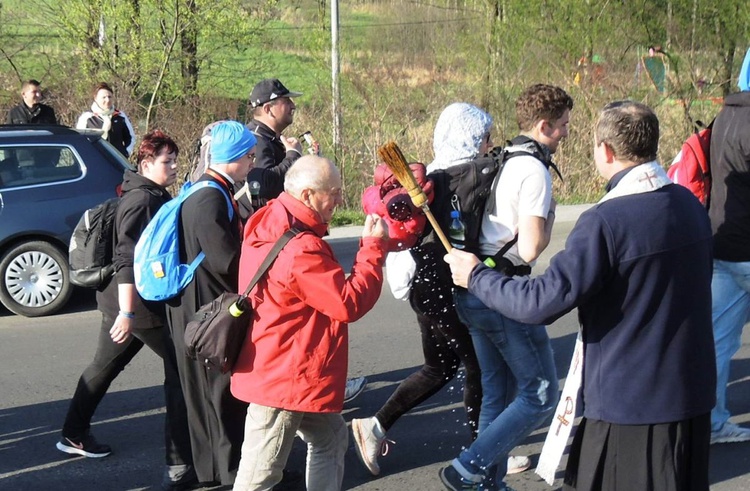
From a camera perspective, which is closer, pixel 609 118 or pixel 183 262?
pixel 609 118

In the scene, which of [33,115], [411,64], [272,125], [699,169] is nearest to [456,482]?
[699,169]

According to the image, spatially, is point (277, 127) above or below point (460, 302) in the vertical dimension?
above

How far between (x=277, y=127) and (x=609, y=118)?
11.0 feet

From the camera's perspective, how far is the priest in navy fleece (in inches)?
117

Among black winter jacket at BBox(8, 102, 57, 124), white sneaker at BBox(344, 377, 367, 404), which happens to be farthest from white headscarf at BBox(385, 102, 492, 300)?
black winter jacket at BBox(8, 102, 57, 124)

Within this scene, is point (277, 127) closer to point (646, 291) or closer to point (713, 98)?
point (646, 291)

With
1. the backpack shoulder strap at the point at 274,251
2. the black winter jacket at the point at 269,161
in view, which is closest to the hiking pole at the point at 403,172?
the backpack shoulder strap at the point at 274,251

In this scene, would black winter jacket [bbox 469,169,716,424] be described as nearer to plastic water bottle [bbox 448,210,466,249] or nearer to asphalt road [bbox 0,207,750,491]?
plastic water bottle [bbox 448,210,466,249]

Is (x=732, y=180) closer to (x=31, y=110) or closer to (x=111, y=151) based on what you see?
(x=111, y=151)

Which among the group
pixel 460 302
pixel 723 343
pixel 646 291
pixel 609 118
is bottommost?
pixel 723 343

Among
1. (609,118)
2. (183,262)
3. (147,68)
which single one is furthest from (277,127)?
(147,68)

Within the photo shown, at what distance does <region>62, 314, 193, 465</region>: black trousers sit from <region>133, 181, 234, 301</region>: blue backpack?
2.03ft

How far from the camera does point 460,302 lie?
14.0 feet

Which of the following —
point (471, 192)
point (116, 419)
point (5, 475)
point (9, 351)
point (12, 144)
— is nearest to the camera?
point (471, 192)
